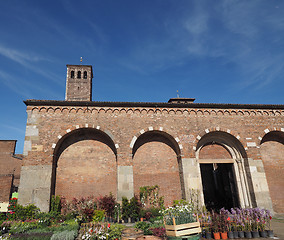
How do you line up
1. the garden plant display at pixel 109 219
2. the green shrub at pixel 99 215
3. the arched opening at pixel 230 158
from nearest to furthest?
the garden plant display at pixel 109 219
the green shrub at pixel 99 215
the arched opening at pixel 230 158

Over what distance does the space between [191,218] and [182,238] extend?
0.77m

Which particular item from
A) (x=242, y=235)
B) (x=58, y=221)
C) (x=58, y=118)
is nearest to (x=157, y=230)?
(x=242, y=235)

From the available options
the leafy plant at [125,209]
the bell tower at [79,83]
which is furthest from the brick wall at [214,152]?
the bell tower at [79,83]

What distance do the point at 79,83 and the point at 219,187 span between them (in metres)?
17.8

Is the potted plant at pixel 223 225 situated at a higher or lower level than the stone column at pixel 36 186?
lower

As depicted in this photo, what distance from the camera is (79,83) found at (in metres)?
20.6

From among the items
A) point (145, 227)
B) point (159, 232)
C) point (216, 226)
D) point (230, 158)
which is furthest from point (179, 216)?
point (230, 158)

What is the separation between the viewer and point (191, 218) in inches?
256

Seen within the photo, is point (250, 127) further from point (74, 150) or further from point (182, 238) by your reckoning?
point (74, 150)

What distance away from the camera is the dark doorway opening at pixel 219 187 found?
14.1 m

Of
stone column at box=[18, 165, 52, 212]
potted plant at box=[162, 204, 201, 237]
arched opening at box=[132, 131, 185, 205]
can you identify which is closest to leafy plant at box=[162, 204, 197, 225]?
potted plant at box=[162, 204, 201, 237]

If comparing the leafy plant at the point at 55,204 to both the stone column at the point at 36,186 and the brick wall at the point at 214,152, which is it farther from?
the brick wall at the point at 214,152

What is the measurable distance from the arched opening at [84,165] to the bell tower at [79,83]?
801cm

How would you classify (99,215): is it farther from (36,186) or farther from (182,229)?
(182,229)
